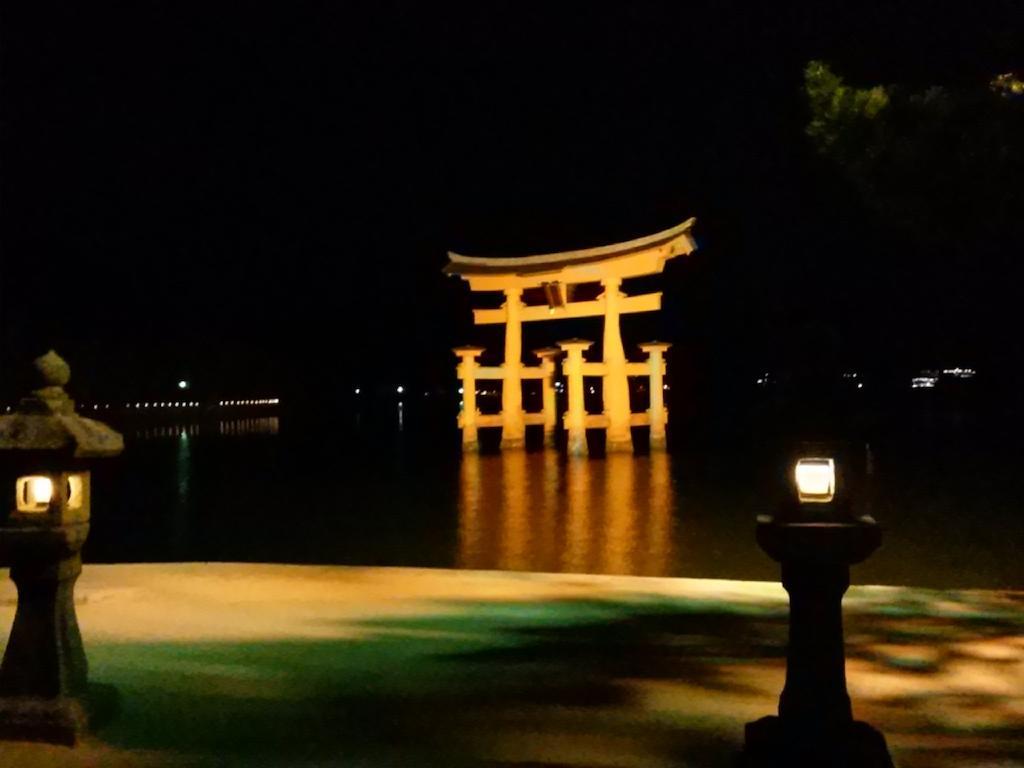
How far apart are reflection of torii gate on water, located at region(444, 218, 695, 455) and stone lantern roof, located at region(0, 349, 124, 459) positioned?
16.2 meters

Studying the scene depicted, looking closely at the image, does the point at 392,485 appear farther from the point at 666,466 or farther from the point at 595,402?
the point at 595,402

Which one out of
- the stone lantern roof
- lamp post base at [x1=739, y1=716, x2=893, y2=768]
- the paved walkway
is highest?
the stone lantern roof

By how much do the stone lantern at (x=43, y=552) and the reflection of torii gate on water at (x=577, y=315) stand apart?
16.3 m

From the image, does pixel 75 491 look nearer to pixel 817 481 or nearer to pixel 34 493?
pixel 34 493

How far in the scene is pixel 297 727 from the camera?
4.45 meters

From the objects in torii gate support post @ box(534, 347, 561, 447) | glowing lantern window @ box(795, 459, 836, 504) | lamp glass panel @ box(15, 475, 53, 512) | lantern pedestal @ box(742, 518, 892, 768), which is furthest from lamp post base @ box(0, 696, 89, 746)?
torii gate support post @ box(534, 347, 561, 447)

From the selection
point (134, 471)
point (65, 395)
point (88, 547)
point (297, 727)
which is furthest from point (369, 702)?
point (134, 471)

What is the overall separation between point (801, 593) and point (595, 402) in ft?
148

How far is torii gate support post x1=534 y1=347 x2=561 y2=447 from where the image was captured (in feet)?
75.5

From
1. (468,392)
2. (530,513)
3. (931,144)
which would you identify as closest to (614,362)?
(468,392)

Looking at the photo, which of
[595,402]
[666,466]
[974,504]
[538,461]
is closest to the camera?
[974,504]

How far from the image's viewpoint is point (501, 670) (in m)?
5.35

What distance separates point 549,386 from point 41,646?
1947 centimetres

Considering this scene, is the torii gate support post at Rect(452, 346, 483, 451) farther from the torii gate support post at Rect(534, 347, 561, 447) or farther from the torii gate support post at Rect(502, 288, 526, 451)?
the torii gate support post at Rect(534, 347, 561, 447)
